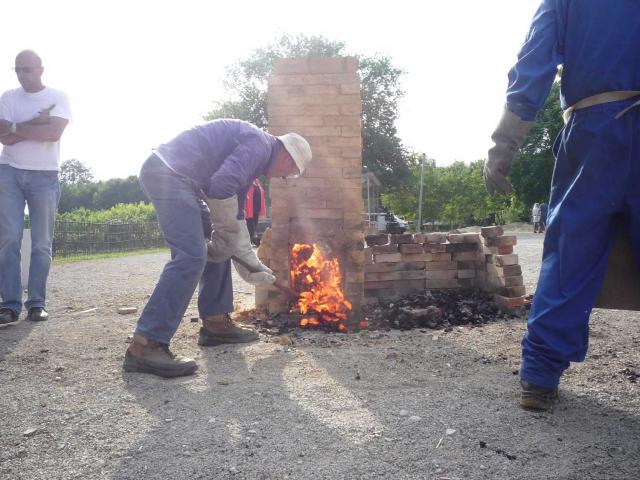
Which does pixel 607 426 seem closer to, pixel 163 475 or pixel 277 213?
pixel 163 475

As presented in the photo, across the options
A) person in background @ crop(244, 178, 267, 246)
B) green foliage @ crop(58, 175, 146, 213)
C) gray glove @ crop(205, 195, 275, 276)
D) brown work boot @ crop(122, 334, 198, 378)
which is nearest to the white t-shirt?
gray glove @ crop(205, 195, 275, 276)

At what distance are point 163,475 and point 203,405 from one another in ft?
2.20

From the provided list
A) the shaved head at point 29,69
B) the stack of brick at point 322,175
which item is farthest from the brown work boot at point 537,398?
the shaved head at point 29,69

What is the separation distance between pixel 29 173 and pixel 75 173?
91.0 metres

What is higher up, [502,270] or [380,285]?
[502,270]

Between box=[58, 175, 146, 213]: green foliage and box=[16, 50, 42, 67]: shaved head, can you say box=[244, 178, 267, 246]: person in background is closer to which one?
box=[16, 50, 42, 67]: shaved head

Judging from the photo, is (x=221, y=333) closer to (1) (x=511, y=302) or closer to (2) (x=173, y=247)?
(2) (x=173, y=247)

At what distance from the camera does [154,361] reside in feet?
10.1

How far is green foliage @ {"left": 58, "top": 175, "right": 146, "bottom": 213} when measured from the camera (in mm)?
66625

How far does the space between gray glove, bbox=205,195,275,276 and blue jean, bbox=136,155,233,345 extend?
0.22 m

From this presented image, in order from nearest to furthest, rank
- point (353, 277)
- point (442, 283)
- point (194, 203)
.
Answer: point (194, 203), point (353, 277), point (442, 283)

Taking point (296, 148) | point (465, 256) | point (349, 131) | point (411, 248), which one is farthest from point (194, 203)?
point (465, 256)

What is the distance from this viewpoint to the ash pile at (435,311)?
439cm

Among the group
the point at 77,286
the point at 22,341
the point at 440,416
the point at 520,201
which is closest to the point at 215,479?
the point at 440,416
